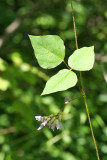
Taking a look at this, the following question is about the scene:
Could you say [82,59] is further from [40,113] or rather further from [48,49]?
[40,113]

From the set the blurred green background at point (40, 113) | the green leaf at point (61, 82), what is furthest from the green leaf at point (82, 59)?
the blurred green background at point (40, 113)

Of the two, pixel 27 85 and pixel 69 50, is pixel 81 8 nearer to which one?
pixel 69 50

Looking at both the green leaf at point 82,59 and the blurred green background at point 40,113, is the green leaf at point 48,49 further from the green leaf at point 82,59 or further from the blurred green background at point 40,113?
the blurred green background at point 40,113

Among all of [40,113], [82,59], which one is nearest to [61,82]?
[82,59]

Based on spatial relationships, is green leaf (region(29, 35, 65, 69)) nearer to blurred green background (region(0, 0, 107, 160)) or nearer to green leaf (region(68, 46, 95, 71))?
green leaf (region(68, 46, 95, 71))

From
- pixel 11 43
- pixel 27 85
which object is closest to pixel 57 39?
pixel 27 85

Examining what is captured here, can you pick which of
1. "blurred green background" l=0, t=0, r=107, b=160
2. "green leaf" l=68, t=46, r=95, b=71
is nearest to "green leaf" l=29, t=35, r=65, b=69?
"green leaf" l=68, t=46, r=95, b=71
